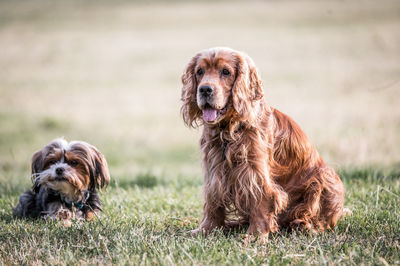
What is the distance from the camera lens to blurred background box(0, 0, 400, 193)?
47.0ft

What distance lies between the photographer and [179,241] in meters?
4.64

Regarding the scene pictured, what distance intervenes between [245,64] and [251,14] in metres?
35.5

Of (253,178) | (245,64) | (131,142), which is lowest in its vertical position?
(131,142)

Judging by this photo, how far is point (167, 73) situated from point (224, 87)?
2217 centimetres

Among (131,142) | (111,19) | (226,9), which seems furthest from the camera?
(226,9)

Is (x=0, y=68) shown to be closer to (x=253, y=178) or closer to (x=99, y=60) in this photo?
(x=99, y=60)

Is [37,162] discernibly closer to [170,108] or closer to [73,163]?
[73,163]

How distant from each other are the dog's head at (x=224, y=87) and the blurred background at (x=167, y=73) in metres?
1.26

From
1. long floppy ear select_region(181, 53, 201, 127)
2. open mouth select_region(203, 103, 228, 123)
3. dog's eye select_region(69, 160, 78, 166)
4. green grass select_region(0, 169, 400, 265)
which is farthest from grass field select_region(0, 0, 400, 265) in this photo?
open mouth select_region(203, 103, 228, 123)

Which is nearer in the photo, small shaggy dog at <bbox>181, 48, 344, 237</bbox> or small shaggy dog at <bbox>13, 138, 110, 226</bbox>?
small shaggy dog at <bbox>181, 48, 344, 237</bbox>

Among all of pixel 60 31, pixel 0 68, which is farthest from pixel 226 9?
pixel 0 68

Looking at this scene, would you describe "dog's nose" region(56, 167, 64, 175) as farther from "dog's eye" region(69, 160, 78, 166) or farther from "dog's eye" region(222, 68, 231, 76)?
"dog's eye" region(222, 68, 231, 76)

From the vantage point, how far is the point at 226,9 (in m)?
41.8

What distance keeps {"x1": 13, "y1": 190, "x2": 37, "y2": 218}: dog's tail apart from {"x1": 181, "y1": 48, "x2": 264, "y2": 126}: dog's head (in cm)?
254
